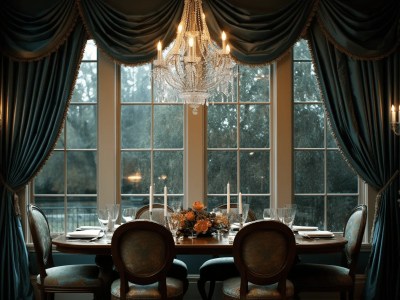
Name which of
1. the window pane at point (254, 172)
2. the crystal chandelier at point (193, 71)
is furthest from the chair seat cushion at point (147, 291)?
the window pane at point (254, 172)

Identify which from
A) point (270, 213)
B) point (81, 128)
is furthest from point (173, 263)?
point (81, 128)

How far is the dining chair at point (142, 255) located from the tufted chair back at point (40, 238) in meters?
0.75

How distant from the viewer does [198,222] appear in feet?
16.0

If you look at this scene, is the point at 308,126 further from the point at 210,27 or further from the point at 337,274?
the point at 337,274

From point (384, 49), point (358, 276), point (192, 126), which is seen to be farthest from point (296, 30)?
point (358, 276)

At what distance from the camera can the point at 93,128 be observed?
6.32m

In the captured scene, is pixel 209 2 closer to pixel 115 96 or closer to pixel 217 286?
pixel 115 96

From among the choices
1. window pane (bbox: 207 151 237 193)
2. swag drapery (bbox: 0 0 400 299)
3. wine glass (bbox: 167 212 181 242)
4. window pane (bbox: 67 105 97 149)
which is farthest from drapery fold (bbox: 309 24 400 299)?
window pane (bbox: 67 105 97 149)

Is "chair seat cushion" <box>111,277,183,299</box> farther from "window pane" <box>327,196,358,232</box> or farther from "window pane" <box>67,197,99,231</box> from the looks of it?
"window pane" <box>327,196,358,232</box>

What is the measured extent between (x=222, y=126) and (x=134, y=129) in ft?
2.77

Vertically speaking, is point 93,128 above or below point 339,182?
above

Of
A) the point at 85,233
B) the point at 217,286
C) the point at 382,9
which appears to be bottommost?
the point at 217,286

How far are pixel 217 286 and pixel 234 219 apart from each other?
1.32 m

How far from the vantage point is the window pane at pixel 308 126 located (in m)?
6.32
